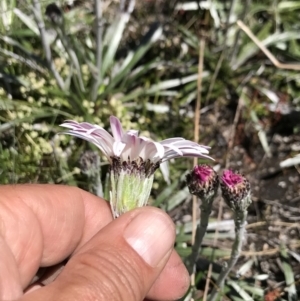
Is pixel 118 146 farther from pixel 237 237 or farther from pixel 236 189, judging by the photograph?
pixel 237 237

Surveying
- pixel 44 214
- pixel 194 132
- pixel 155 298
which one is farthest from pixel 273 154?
pixel 44 214

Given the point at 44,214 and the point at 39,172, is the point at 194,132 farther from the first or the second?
the point at 44,214

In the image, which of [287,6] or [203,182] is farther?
[287,6]

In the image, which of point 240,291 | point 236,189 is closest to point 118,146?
point 236,189

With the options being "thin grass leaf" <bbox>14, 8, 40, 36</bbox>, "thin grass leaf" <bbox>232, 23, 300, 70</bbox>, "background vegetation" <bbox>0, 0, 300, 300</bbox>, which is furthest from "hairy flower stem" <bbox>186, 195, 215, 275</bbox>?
"thin grass leaf" <bbox>14, 8, 40, 36</bbox>

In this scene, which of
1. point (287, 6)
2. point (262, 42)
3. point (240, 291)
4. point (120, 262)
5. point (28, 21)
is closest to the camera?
point (120, 262)

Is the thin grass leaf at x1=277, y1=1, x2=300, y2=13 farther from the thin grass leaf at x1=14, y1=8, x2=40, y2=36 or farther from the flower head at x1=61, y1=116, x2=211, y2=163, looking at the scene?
the flower head at x1=61, y1=116, x2=211, y2=163
